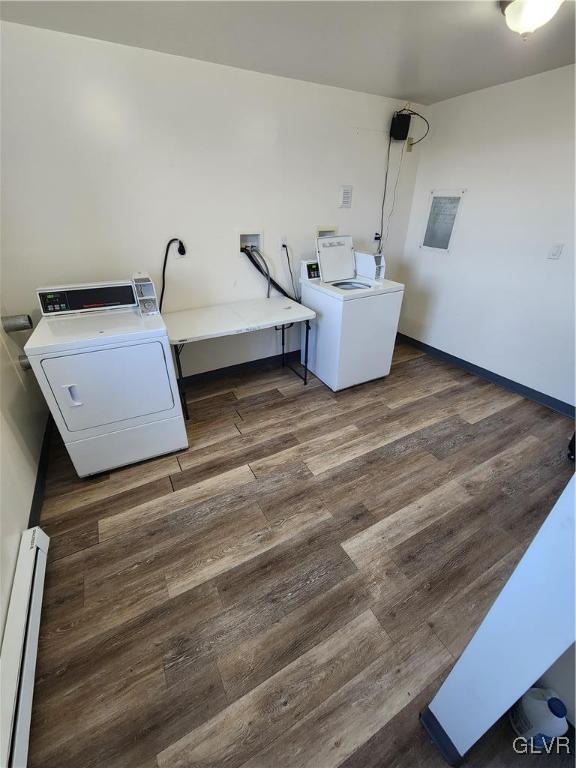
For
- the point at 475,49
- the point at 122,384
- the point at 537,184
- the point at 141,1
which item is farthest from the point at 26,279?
the point at 537,184

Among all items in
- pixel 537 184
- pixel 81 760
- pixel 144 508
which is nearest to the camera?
pixel 81 760

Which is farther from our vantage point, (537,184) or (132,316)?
(537,184)

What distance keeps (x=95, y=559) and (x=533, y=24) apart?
303cm

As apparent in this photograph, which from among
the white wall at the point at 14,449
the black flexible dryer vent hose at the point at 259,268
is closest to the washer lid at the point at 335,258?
the black flexible dryer vent hose at the point at 259,268

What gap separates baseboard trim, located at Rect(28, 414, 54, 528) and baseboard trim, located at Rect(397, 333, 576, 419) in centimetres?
346

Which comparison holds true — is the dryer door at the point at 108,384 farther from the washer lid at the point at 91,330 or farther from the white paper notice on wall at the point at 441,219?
the white paper notice on wall at the point at 441,219

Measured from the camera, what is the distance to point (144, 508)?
1716 mm

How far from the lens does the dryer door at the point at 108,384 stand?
1.59 metres

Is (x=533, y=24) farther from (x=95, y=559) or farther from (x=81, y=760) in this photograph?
(x=81, y=760)

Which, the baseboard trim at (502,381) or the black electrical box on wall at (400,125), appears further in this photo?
the black electrical box on wall at (400,125)

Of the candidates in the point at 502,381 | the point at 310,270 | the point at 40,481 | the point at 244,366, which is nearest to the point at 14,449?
the point at 40,481

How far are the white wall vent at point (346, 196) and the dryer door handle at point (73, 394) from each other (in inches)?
100

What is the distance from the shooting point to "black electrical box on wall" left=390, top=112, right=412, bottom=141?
2.67m

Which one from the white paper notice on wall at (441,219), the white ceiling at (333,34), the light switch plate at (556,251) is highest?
the white ceiling at (333,34)
